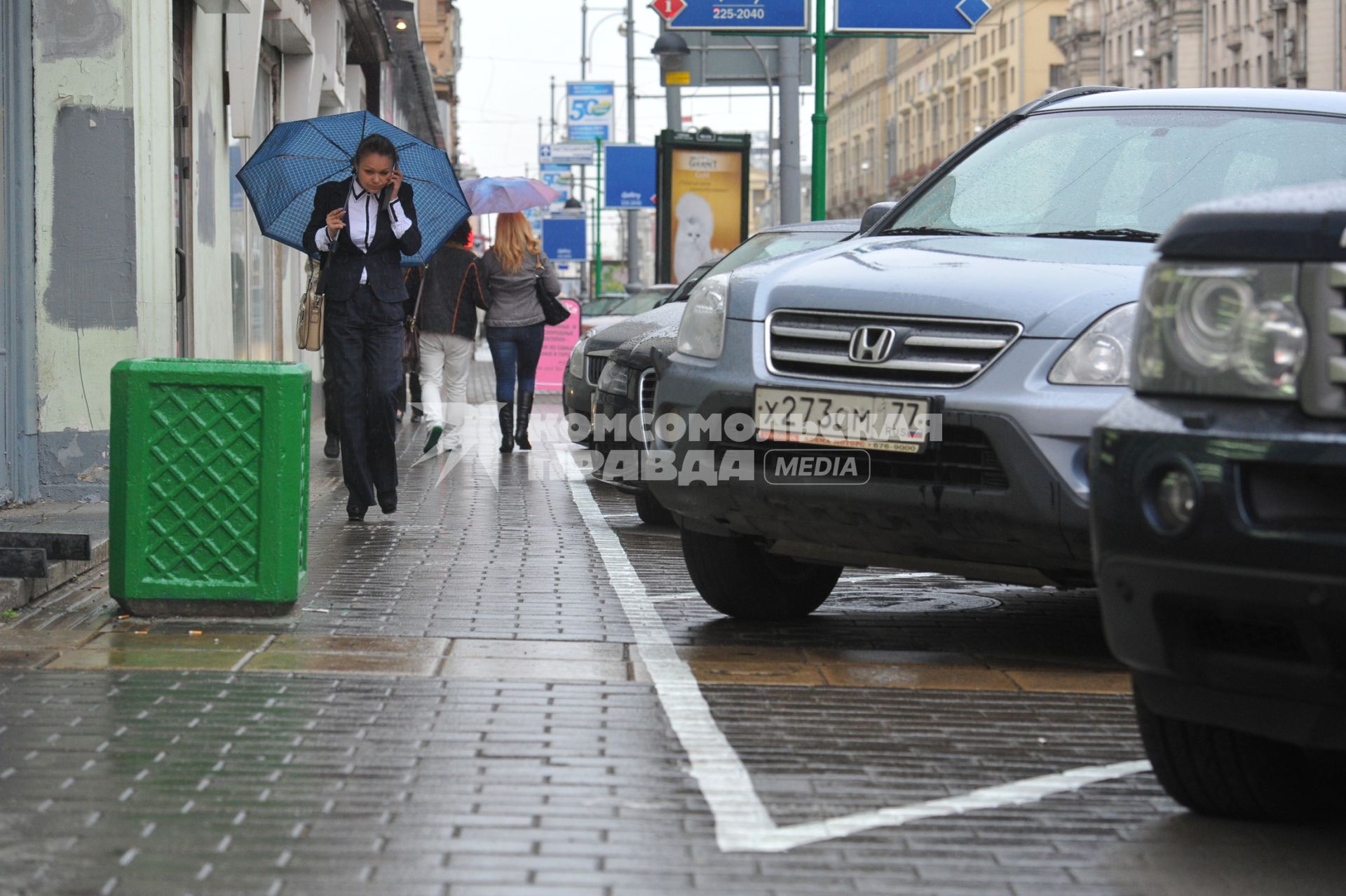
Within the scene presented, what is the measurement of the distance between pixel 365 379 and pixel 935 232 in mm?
3746

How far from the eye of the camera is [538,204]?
664 inches

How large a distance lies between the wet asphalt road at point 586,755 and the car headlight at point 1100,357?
35.0 inches

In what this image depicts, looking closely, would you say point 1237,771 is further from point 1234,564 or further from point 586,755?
point 586,755

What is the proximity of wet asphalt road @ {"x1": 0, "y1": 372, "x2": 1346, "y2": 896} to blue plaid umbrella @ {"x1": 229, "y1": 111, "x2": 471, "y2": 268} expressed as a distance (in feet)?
12.8

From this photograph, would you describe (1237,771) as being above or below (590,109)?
below

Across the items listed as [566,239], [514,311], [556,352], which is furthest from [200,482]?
[566,239]

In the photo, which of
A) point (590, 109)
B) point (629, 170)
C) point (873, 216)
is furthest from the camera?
point (590, 109)

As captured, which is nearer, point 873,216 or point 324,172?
point 873,216

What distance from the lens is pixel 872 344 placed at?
5.76 metres

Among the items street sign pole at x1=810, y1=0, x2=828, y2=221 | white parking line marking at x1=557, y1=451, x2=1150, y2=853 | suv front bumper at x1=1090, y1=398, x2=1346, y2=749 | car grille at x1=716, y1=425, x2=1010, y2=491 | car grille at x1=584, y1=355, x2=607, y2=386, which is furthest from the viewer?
street sign pole at x1=810, y1=0, x2=828, y2=221

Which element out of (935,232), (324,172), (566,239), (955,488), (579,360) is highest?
(566,239)

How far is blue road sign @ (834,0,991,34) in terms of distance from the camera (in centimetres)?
2027

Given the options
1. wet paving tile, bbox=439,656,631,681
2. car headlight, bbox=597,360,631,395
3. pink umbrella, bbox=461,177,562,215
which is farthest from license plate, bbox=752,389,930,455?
pink umbrella, bbox=461,177,562,215

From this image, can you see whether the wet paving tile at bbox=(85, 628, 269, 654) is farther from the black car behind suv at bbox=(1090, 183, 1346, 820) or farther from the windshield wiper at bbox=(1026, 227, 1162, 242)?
the black car behind suv at bbox=(1090, 183, 1346, 820)
